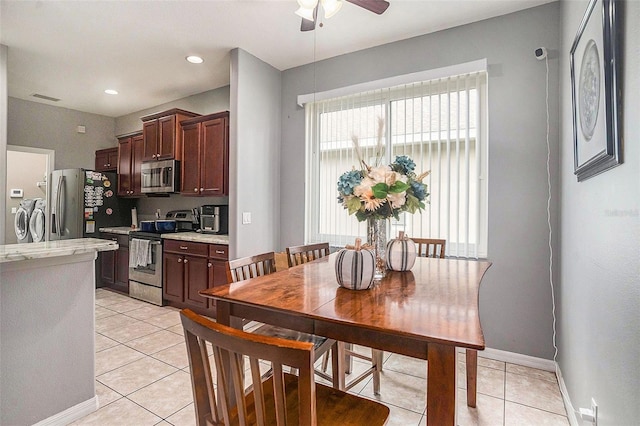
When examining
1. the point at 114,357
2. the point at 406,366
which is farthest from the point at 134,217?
the point at 406,366

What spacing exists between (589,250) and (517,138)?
4.21ft

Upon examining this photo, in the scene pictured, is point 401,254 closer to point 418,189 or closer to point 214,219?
point 418,189

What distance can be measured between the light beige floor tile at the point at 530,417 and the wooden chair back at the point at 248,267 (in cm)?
166

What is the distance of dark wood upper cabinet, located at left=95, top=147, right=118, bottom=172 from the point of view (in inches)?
203

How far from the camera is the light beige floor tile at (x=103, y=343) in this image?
2.76 meters

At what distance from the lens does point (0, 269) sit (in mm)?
1556

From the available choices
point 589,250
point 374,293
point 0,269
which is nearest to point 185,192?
point 0,269

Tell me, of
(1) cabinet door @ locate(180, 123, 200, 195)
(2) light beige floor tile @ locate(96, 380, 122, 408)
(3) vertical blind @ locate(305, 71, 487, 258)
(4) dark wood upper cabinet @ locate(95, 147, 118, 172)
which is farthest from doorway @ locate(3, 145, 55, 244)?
(3) vertical blind @ locate(305, 71, 487, 258)

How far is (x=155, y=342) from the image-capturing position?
289 cm

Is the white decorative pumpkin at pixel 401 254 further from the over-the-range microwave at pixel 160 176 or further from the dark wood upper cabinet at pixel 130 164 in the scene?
the dark wood upper cabinet at pixel 130 164

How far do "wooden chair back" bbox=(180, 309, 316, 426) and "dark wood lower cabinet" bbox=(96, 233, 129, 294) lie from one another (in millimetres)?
4093

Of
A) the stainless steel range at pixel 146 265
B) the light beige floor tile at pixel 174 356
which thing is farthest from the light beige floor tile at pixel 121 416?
the stainless steel range at pixel 146 265

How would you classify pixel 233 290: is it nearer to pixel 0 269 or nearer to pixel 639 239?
pixel 0 269

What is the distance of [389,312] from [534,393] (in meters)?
1.75
